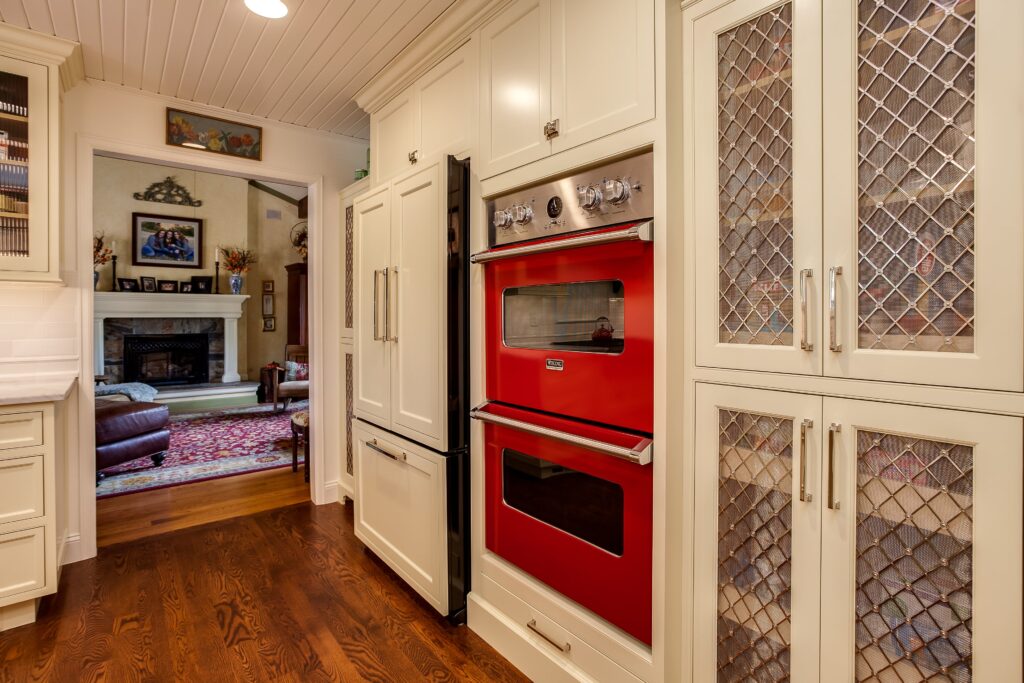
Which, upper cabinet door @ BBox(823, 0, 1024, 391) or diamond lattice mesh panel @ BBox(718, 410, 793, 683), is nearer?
upper cabinet door @ BBox(823, 0, 1024, 391)

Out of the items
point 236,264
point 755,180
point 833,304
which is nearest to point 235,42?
point 755,180

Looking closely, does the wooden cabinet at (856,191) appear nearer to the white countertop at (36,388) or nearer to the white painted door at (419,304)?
the white painted door at (419,304)

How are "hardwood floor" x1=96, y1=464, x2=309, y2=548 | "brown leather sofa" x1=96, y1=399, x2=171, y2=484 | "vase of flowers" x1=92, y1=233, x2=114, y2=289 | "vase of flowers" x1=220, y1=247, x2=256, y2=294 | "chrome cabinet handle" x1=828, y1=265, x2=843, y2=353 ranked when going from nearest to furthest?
1. "chrome cabinet handle" x1=828, y1=265, x2=843, y2=353
2. "hardwood floor" x1=96, y1=464, x2=309, y2=548
3. "brown leather sofa" x1=96, y1=399, x2=171, y2=484
4. "vase of flowers" x1=92, y1=233, x2=114, y2=289
5. "vase of flowers" x1=220, y1=247, x2=256, y2=294

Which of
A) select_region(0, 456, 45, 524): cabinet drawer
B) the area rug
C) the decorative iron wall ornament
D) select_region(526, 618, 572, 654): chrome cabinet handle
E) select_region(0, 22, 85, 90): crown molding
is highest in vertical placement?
the decorative iron wall ornament

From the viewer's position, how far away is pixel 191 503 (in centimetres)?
346

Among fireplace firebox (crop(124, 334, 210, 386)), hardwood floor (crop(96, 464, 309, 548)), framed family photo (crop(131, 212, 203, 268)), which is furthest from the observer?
fireplace firebox (crop(124, 334, 210, 386))

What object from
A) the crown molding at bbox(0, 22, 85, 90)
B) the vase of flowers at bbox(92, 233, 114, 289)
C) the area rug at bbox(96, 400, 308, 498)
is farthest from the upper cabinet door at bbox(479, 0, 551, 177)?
the vase of flowers at bbox(92, 233, 114, 289)

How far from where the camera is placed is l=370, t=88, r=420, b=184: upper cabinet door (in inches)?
99.7

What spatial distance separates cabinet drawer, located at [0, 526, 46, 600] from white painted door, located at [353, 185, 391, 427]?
1.33 metres

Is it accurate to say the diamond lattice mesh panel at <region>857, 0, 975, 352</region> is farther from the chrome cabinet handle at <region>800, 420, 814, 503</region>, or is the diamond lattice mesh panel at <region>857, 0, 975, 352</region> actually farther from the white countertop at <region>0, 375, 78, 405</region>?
the white countertop at <region>0, 375, 78, 405</region>

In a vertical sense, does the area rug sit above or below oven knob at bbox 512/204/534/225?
below

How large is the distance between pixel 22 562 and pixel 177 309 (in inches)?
248

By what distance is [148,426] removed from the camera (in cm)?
406

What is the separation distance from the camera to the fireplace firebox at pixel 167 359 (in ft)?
24.4
